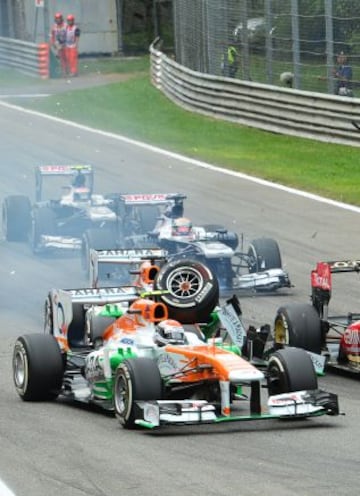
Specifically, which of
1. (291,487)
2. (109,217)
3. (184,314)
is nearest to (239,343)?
(184,314)

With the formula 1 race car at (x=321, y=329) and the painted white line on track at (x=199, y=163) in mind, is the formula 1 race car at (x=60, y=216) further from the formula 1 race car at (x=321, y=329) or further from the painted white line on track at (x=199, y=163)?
the formula 1 race car at (x=321, y=329)

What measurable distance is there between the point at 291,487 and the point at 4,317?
24.7 feet

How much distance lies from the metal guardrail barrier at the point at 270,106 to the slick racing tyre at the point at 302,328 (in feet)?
41.9

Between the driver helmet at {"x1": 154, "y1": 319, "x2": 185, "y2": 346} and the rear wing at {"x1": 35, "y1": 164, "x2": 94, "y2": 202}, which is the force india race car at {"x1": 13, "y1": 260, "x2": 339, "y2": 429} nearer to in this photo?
the driver helmet at {"x1": 154, "y1": 319, "x2": 185, "y2": 346}

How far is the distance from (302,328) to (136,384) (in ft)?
8.77

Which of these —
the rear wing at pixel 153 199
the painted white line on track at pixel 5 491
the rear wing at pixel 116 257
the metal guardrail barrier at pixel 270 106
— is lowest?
the metal guardrail barrier at pixel 270 106

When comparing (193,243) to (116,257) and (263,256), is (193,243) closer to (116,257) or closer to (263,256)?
(263,256)

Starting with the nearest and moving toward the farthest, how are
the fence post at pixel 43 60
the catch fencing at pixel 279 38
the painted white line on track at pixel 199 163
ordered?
1. the painted white line on track at pixel 199 163
2. the catch fencing at pixel 279 38
3. the fence post at pixel 43 60

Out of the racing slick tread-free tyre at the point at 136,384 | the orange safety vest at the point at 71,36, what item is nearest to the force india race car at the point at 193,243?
the racing slick tread-free tyre at the point at 136,384

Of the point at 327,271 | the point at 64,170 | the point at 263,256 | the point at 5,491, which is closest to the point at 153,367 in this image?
the point at 5,491

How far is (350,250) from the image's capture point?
1947cm

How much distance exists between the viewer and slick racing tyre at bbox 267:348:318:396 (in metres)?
11.2

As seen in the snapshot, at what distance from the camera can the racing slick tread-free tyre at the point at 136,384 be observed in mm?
10773

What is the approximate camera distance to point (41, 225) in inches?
784
